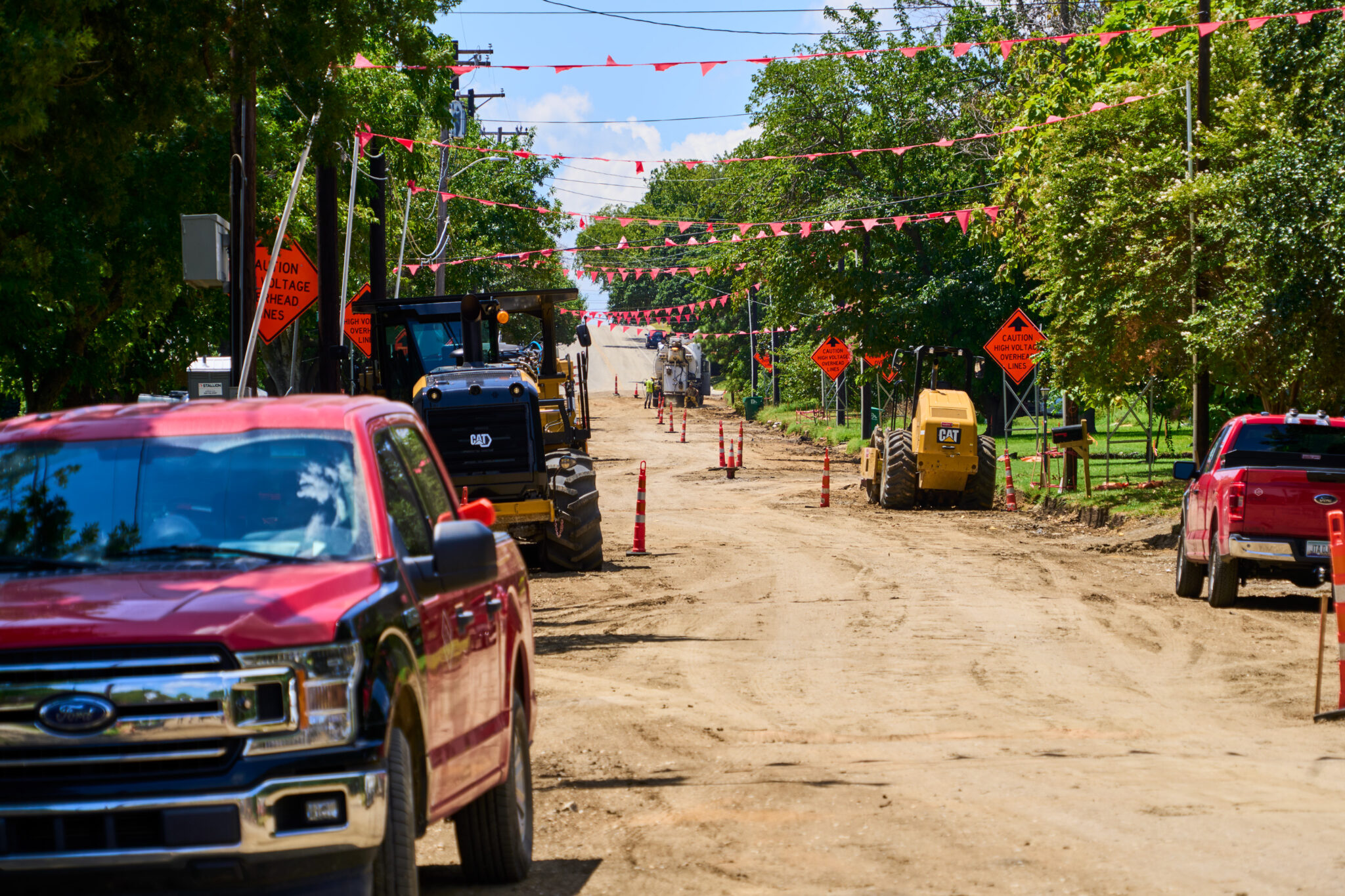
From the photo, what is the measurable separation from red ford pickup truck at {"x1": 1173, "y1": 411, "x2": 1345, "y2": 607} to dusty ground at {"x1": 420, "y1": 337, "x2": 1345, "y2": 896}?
525 mm

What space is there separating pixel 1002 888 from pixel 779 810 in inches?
67.9

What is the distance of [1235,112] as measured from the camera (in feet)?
75.2

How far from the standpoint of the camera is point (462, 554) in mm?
5707

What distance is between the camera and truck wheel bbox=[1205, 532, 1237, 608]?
A: 16531mm

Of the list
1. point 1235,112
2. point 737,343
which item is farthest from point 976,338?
point 737,343

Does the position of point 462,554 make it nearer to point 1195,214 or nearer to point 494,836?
point 494,836

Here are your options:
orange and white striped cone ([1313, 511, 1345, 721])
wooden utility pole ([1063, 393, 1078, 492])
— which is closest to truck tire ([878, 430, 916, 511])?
wooden utility pole ([1063, 393, 1078, 492])

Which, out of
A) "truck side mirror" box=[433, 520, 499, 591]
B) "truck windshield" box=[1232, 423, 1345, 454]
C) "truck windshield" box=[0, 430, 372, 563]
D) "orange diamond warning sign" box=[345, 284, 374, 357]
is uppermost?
"orange diamond warning sign" box=[345, 284, 374, 357]

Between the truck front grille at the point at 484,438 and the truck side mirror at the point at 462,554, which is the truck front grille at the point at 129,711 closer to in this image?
the truck side mirror at the point at 462,554

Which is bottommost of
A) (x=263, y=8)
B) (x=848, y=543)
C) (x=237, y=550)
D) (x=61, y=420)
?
(x=848, y=543)

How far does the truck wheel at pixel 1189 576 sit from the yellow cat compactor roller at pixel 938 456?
10.9 m

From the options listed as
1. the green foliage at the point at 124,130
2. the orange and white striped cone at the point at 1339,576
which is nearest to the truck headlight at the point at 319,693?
the green foliage at the point at 124,130

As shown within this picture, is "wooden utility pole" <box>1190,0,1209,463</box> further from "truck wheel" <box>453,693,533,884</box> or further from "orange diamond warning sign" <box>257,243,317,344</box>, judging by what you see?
"truck wheel" <box>453,693,533,884</box>

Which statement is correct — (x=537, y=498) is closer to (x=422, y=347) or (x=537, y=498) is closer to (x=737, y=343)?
(x=422, y=347)
